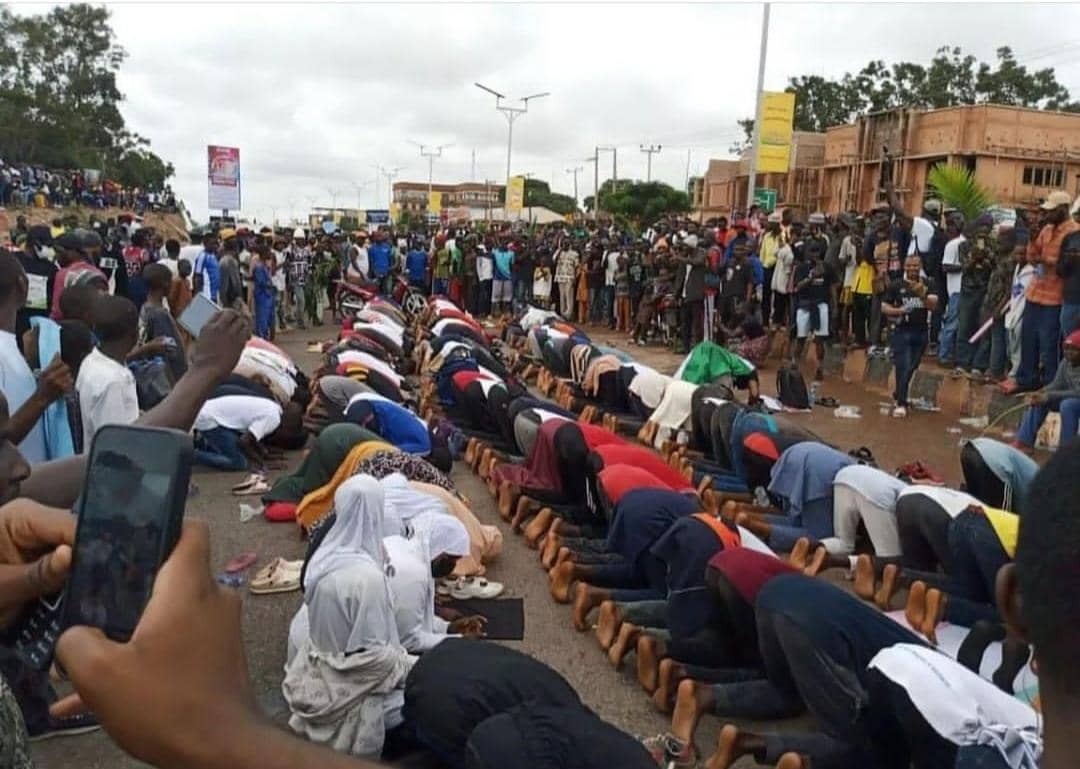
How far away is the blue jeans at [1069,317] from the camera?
7.66 meters

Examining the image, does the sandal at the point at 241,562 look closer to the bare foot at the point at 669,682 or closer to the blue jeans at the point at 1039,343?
the bare foot at the point at 669,682

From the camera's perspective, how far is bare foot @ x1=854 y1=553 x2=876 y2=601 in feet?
15.6

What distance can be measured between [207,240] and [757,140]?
871 centimetres

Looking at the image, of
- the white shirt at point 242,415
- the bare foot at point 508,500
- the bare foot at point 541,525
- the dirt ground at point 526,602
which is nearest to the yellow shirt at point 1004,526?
the dirt ground at point 526,602

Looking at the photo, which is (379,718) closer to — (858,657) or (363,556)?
(363,556)

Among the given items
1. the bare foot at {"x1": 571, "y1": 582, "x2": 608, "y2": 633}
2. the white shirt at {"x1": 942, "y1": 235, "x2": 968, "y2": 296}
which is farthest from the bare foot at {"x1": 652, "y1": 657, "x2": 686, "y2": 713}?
the white shirt at {"x1": 942, "y1": 235, "x2": 968, "y2": 296}

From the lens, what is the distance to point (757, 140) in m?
14.9

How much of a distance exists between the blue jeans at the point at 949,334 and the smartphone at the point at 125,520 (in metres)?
10.4

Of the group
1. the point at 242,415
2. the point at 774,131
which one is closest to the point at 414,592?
the point at 242,415

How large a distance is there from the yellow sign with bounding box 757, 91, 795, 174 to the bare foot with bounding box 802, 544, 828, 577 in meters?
11.1

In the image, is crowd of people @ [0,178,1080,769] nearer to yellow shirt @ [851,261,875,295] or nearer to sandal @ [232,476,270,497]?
sandal @ [232,476,270,497]

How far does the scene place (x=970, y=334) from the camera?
9.93 metres

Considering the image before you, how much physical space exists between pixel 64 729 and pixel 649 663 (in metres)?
2.31

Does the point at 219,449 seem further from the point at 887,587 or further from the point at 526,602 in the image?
the point at 887,587
